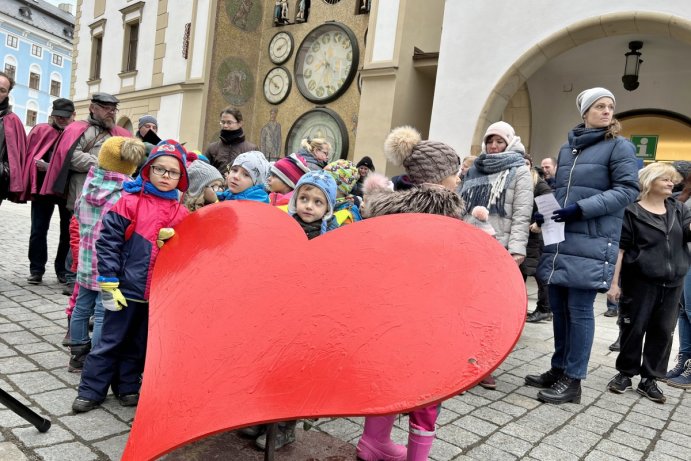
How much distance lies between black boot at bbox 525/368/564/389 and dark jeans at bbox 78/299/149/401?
7.77 feet

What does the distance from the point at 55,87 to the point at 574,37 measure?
50.4m

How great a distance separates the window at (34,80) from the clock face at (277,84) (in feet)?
133

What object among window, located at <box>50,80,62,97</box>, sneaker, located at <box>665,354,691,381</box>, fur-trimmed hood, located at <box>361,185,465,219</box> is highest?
window, located at <box>50,80,62,97</box>

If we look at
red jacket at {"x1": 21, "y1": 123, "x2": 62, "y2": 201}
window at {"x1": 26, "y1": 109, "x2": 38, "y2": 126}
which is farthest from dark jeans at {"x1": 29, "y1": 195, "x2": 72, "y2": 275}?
window at {"x1": 26, "y1": 109, "x2": 38, "y2": 126}

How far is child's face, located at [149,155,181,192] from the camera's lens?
7.86ft

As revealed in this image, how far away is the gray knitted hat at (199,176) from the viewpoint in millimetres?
2977

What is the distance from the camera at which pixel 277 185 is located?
3158 millimetres

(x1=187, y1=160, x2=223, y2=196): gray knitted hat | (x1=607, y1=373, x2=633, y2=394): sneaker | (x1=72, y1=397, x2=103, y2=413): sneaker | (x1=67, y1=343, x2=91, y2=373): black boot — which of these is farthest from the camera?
(x1=607, y1=373, x2=633, y2=394): sneaker

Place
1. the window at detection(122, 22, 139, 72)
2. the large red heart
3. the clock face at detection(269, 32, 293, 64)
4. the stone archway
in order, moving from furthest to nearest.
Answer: the window at detection(122, 22, 139, 72), the clock face at detection(269, 32, 293, 64), the stone archway, the large red heart

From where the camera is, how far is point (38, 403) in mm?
2410

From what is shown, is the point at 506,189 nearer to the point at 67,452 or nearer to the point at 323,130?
the point at 67,452

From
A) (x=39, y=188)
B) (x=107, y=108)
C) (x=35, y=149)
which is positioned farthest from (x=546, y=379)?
(x=35, y=149)

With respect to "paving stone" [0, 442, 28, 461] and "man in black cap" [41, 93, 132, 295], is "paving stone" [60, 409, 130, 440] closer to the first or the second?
"paving stone" [0, 442, 28, 461]

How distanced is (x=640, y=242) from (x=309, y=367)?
9.63 ft
